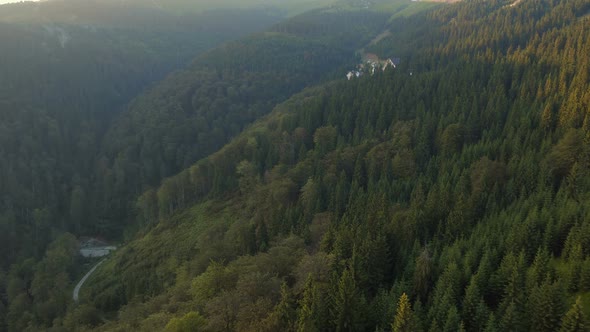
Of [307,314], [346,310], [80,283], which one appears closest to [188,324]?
[307,314]

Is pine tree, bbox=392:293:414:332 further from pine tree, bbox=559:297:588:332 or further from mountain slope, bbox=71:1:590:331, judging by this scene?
pine tree, bbox=559:297:588:332

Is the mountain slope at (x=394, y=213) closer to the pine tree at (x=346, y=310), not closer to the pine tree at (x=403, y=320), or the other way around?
the pine tree at (x=346, y=310)

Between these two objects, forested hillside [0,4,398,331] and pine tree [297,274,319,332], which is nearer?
pine tree [297,274,319,332]

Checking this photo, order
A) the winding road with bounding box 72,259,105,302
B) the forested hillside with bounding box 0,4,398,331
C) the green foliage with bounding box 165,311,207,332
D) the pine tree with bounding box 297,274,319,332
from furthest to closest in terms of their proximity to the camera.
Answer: the forested hillside with bounding box 0,4,398,331, the winding road with bounding box 72,259,105,302, the green foliage with bounding box 165,311,207,332, the pine tree with bounding box 297,274,319,332

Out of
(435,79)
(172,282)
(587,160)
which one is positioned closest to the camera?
(587,160)

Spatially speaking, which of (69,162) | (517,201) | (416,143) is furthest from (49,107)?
(517,201)

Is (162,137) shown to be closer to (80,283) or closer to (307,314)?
(80,283)

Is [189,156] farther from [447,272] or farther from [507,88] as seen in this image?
[447,272]

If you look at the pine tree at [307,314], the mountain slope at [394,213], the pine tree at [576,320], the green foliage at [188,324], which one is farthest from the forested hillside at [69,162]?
the pine tree at [576,320]

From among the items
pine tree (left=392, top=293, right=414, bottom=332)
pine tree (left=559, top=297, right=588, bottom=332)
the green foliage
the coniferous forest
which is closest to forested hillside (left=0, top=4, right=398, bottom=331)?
the coniferous forest
